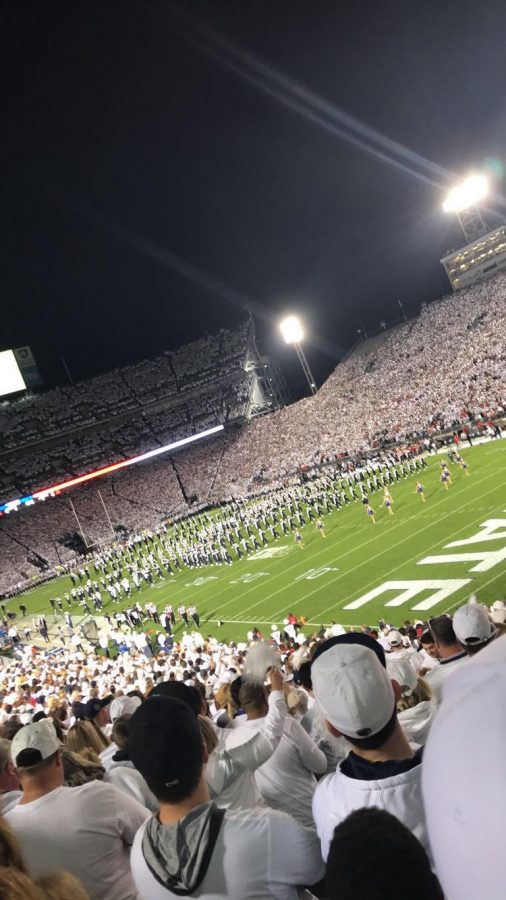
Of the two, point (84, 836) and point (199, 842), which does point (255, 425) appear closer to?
point (84, 836)

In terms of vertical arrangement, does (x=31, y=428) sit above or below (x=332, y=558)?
above

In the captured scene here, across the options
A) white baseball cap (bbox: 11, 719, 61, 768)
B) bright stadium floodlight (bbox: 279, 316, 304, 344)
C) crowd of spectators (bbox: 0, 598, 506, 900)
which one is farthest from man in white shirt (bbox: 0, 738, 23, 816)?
bright stadium floodlight (bbox: 279, 316, 304, 344)

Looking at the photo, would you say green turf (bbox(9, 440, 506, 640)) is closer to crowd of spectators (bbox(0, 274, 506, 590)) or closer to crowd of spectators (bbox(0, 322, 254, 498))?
crowd of spectators (bbox(0, 274, 506, 590))

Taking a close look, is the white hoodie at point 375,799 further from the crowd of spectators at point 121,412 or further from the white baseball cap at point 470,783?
the crowd of spectators at point 121,412

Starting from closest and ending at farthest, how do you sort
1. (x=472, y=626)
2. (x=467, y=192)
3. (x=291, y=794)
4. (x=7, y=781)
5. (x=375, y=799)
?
1. (x=375, y=799)
2. (x=291, y=794)
3. (x=7, y=781)
4. (x=472, y=626)
5. (x=467, y=192)

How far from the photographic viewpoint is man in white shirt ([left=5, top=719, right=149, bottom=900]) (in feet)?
7.54

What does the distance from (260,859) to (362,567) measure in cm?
1571

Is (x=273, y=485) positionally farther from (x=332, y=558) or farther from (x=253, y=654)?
(x=253, y=654)

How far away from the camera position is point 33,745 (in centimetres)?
264

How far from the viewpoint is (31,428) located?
58.4 meters

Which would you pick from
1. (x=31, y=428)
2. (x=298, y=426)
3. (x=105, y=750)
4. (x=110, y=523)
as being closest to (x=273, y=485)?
(x=298, y=426)

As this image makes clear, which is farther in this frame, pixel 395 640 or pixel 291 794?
pixel 395 640

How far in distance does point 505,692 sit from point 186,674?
30.5 feet

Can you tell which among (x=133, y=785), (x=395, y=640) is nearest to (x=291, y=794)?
(x=133, y=785)
